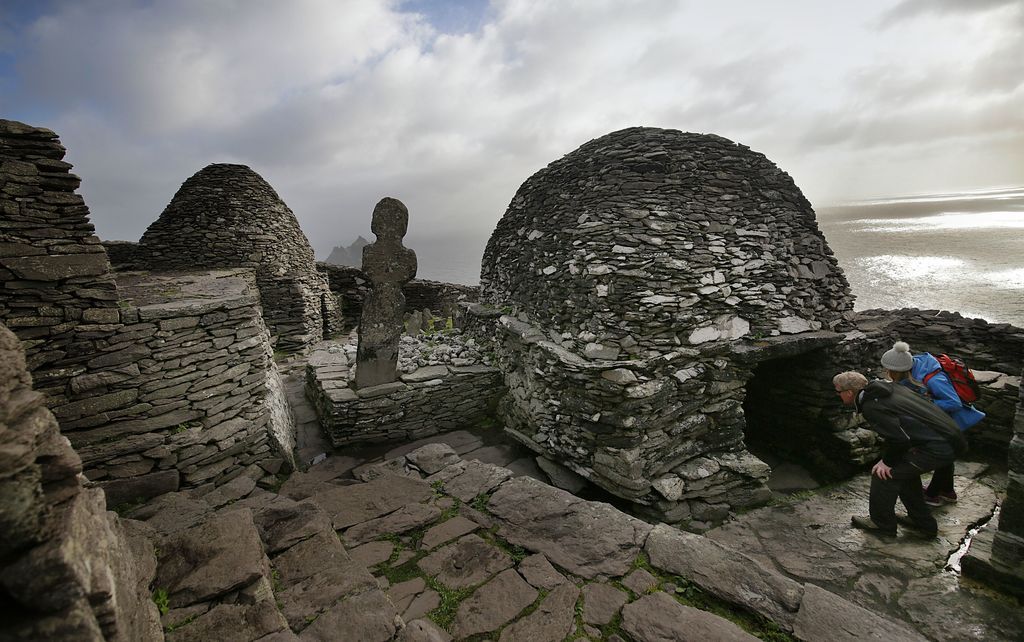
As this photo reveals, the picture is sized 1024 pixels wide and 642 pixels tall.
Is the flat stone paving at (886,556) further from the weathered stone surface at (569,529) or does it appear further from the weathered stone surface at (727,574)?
the weathered stone surface at (569,529)

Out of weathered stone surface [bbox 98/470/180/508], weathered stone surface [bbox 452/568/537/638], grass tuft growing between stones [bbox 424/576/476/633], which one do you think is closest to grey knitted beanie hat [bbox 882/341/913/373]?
weathered stone surface [bbox 452/568/537/638]

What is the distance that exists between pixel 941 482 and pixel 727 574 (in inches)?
187

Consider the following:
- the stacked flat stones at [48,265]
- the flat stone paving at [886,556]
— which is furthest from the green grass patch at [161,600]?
the flat stone paving at [886,556]

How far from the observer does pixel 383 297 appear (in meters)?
6.54

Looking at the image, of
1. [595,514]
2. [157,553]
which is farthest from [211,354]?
[595,514]

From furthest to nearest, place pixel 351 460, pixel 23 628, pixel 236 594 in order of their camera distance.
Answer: pixel 351 460
pixel 236 594
pixel 23 628

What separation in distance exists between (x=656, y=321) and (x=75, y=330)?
6229 mm

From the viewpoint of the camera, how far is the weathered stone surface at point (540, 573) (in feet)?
7.93

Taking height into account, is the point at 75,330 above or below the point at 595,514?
above

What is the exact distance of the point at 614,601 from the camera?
2287 millimetres

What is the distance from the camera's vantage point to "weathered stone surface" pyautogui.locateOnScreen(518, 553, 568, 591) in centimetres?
242

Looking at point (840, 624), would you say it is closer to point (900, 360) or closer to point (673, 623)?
point (673, 623)

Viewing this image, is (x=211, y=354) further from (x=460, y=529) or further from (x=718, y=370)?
(x=718, y=370)

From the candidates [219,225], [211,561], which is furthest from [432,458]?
[219,225]
